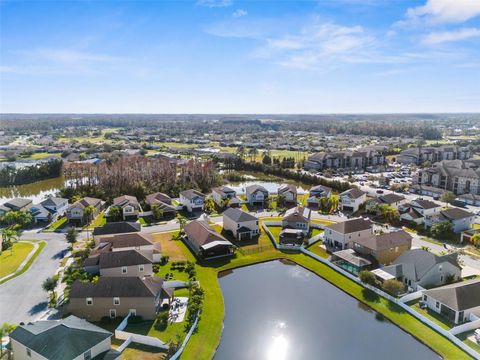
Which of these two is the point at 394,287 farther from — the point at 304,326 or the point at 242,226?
the point at 242,226

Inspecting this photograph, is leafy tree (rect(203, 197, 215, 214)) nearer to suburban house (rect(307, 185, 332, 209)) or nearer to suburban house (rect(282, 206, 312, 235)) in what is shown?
suburban house (rect(282, 206, 312, 235))

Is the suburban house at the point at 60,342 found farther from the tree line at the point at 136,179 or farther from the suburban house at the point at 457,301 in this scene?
the tree line at the point at 136,179

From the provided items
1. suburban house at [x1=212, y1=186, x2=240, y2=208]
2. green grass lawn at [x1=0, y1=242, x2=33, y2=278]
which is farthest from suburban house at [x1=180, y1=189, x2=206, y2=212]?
green grass lawn at [x1=0, y1=242, x2=33, y2=278]

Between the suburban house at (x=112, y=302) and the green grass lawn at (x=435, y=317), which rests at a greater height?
the suburban house at (x=112, y=302)

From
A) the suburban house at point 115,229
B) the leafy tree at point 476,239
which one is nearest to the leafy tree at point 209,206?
the suburban house at point 115,229

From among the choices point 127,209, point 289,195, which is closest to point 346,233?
point 289,195

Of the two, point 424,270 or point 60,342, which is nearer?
point 60,342

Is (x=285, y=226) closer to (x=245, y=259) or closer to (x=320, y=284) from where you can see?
(x=245, y=259)
